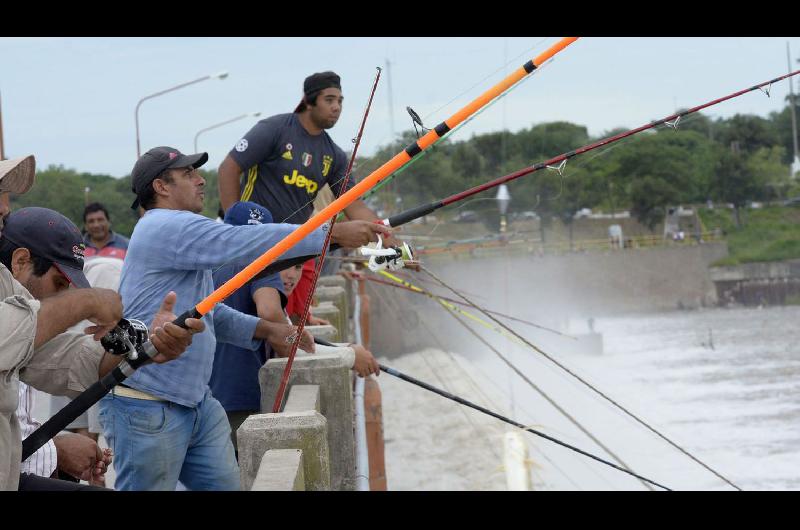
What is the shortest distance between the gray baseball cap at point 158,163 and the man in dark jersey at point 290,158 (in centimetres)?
189

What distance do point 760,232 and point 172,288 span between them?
7273 centimetres

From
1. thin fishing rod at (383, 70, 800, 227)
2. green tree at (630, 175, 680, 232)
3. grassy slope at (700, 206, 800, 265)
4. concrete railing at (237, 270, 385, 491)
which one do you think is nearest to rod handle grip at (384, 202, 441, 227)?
thin fishing rod at (383, 70, 800, 227)

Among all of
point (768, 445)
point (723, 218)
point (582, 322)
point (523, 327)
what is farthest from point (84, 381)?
point (723, 218)

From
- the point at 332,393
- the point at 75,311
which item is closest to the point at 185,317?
the point at 75,311

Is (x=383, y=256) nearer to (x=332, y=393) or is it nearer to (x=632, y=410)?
(x=332, y=393)

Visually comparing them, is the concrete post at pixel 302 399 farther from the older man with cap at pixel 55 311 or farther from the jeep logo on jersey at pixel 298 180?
the jeep logo on jersey at pixel 298 180

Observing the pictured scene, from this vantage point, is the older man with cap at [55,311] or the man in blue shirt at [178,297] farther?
the man in blue shirt at [178,297]

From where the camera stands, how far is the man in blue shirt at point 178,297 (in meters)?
3.98

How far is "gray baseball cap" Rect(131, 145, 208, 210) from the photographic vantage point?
167 inches

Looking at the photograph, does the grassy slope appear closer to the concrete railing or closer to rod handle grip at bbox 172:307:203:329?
the concrete railing

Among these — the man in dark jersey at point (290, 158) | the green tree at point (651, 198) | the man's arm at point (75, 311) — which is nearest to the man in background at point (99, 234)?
the man in dark jersey at point (290, 158)

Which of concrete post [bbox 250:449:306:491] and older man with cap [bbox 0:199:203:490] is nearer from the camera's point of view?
older man with cap [bbox 0:199:203:490]

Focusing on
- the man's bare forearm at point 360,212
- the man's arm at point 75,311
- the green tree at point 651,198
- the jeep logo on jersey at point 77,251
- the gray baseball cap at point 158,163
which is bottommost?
the man's arm at point 75,311

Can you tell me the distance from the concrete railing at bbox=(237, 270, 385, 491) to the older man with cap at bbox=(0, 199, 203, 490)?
0.51 metres
